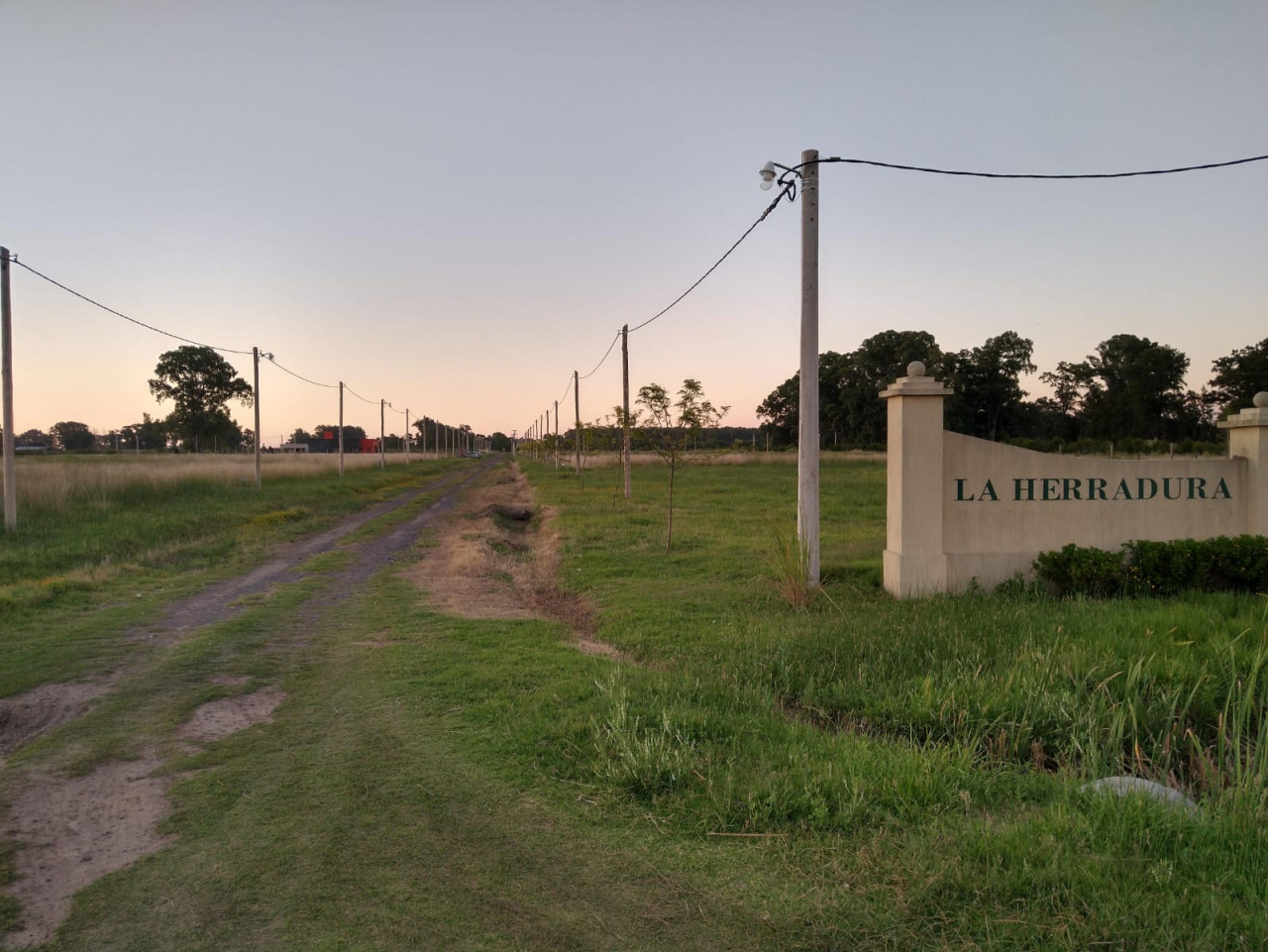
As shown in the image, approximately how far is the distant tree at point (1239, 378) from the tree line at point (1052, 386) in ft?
0.22

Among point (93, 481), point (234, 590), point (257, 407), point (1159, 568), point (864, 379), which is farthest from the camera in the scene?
point (864, 379)

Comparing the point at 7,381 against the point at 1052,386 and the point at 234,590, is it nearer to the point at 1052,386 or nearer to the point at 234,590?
the point at 234,590

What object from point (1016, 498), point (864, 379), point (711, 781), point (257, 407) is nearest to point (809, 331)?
point (1016, 498)

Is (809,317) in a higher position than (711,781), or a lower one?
higher

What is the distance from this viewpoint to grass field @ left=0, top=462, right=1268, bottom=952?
324cm

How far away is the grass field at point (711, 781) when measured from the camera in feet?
10.6

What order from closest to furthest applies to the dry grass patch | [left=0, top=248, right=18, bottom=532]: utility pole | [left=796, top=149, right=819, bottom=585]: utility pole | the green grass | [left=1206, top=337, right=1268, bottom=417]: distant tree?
the green grass < [left=796, top=149, right=819, bottom=585]: utility pole < the dry grass patch < [left=0, top=248, right=18, bottom=532]: utility pole < [left=1206, top=337, right=1268, bottom=417]: distant tree

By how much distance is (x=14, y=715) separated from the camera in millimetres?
5941

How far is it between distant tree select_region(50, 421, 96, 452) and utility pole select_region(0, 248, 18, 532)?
91541mm

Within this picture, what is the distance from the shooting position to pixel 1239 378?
56.0 meters

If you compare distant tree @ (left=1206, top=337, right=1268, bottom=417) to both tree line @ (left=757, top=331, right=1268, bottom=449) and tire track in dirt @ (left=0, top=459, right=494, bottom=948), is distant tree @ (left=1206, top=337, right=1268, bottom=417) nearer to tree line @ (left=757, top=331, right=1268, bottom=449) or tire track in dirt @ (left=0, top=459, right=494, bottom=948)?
tree line @ (left=757, top=331, right=1268, bottom=449)

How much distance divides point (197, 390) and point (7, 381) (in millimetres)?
68818

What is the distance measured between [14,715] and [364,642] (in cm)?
298

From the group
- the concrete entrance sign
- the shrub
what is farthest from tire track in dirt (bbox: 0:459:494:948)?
the shrub
